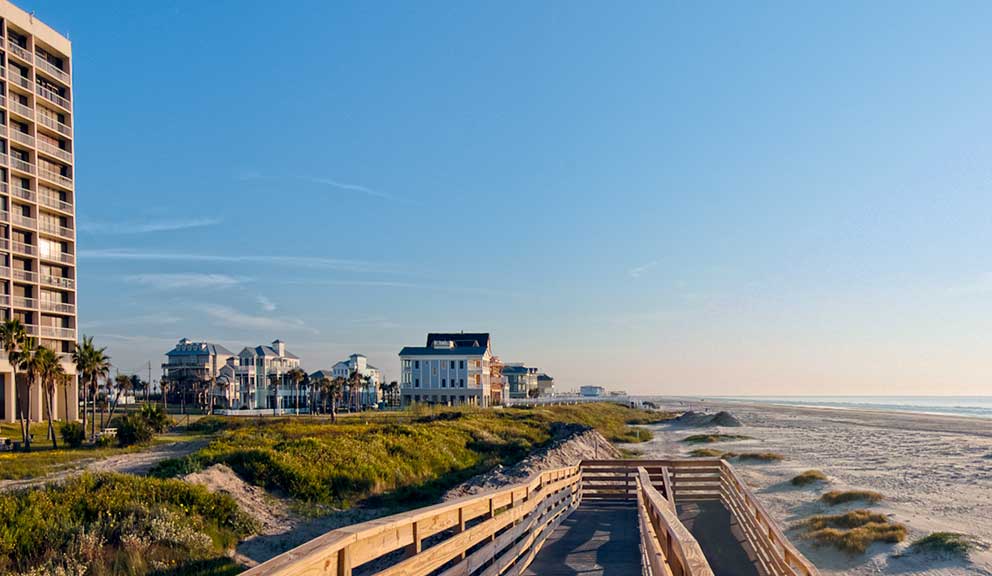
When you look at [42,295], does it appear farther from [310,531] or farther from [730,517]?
[730,517]

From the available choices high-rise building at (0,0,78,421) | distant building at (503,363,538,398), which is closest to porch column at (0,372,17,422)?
high-rise building at (0,0,78,421)

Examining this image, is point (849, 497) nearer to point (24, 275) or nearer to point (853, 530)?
point (853, 530)

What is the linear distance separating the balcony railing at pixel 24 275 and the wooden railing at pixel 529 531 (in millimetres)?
53085

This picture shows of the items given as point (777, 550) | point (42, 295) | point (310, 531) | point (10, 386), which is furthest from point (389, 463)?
point (42, 295)

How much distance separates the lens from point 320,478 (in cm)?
Result: 1905

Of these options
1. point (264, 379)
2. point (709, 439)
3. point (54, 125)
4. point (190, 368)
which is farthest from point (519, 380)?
point (54, 125)

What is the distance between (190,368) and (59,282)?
144 feet

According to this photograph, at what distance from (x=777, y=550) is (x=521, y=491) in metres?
3.58

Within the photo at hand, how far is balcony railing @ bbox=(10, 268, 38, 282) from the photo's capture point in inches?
2213

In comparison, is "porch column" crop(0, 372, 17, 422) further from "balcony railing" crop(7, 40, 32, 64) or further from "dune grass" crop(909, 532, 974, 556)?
"dune grass" crop(909, 532, 974, 556)

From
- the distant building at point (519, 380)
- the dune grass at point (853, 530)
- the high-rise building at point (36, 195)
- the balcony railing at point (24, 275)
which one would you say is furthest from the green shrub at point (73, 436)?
the distant building at point (519, 380)

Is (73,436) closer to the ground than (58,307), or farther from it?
closer to the ground

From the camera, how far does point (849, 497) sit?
26.9 metres

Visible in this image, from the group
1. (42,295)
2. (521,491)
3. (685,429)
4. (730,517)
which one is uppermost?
(42,295)
